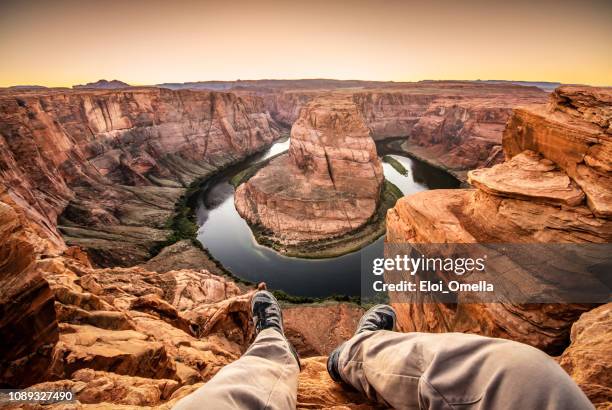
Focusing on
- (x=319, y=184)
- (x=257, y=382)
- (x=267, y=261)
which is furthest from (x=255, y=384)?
(x=319, y=184)

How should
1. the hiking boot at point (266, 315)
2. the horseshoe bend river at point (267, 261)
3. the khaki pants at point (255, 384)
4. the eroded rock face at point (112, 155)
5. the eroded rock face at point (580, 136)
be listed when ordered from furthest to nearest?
the eroded rock face at point (112, 155)
the horseshoe bend river at point (267, 261)
the eroded rock face at point (580, 136)
the hiking boot at point (266, 315)
the khaki pants at point (255, 384)

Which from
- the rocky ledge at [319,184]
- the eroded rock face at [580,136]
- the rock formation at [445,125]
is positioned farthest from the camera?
the rock formation at [445,125]

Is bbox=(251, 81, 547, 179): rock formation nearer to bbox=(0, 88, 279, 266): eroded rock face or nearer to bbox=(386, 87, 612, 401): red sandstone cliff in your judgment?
bbox=(0, 88, 279, 266): eroded rock face

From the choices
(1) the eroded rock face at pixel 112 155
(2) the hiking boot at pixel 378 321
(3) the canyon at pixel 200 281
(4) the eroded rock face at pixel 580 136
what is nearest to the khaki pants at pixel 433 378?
(3) the canyon at pixel 200 281

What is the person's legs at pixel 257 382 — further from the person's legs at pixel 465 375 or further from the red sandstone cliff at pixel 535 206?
the red sandstone cliff at pixel 535 206

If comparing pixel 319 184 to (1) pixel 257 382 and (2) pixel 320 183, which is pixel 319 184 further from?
(1) pixel 257 382

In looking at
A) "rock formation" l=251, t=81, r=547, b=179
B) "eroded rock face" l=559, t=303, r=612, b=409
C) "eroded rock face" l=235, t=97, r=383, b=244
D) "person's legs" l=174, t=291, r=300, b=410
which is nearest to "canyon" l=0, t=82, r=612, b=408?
"eroded rock face" l=559, t=303, r=612, b=409

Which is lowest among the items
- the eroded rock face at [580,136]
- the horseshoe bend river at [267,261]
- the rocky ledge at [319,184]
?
the horseshoe bend river at [267,261]

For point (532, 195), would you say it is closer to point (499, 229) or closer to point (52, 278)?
point (499, 229)
